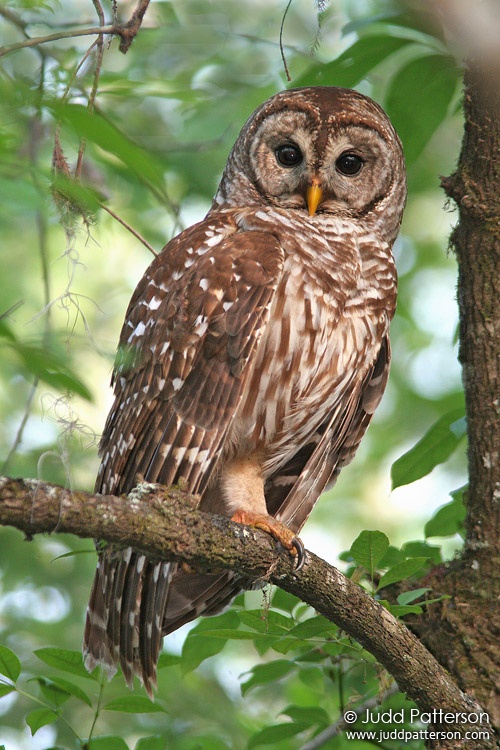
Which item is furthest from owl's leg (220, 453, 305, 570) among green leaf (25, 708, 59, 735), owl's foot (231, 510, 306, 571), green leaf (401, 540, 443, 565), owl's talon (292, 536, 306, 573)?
green leaf (25, 708, 59, 735)

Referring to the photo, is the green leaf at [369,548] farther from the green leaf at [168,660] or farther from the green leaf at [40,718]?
the green leaf at [40,718]

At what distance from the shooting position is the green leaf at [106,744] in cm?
247

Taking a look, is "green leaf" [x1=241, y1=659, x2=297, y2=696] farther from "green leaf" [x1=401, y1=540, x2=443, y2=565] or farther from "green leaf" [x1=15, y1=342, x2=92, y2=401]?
"green leaf" [x1=15, y1=342, x2=92, y2=401]

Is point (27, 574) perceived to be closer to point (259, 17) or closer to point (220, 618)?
point (220, 618)

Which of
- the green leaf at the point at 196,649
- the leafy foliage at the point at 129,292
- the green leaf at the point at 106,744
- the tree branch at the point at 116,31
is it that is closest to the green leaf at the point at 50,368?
the leafy foliage at the point at 129,292

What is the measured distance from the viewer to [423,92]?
309 centimetres

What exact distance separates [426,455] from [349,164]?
1.33 metres

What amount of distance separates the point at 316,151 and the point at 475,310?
1.02 metres

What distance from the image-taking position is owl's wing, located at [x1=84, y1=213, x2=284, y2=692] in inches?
115

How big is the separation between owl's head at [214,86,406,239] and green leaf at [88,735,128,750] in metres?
2.10

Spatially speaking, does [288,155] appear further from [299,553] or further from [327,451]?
[299,553]

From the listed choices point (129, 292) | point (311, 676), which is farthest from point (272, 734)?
point (129, 292)

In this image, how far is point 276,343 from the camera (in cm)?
313

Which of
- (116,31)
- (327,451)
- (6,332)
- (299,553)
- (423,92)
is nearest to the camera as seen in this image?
(6,332)
